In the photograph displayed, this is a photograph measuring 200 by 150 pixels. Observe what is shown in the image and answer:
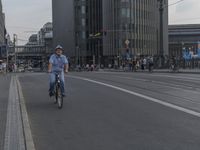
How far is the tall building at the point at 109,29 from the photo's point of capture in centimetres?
10519

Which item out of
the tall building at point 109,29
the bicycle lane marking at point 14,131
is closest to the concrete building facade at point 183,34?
the tall building at point 109,29

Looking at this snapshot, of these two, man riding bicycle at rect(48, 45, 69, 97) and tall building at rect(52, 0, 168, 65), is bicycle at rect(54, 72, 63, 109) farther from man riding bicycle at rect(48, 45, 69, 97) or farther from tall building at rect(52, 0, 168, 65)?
tall building at rect(52, 0, 168, 65)

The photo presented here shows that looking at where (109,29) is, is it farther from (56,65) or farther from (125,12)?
(56,65)

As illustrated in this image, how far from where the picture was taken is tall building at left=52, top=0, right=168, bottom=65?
4141 inches

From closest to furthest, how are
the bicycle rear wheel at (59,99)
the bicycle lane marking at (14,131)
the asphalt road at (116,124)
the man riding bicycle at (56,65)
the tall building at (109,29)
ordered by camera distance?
the bicycle lane marking at (14,131) → the asphalt road at (116,124) → the bicycle rear wheel at (59,99) → the man riding bicycle at (56,65) → the tall building at (109,29)

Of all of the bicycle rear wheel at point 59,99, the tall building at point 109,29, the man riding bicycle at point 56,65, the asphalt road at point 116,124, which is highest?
the tall building at point 109,29

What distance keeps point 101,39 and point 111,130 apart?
99.0 m

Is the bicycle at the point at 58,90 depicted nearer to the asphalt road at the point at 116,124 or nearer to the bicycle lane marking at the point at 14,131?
the asphalt road at the point at 116,124

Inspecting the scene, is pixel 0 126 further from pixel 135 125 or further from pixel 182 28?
pixel 182 28

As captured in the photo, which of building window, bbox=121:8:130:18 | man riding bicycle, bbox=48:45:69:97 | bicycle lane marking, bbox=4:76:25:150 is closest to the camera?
bicycle lane marking, bbox=4:76:25:150

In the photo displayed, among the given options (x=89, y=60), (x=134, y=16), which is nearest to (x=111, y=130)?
(x=134, y=16)

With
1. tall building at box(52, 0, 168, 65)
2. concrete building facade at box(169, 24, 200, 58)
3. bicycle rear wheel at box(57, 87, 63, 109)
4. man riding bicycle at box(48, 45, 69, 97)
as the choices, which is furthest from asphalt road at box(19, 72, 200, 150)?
concrete building facade at box(169, 24, 200, 58)

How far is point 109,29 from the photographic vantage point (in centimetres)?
10662

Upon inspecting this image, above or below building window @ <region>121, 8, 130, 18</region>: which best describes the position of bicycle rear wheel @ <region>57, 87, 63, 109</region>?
below
